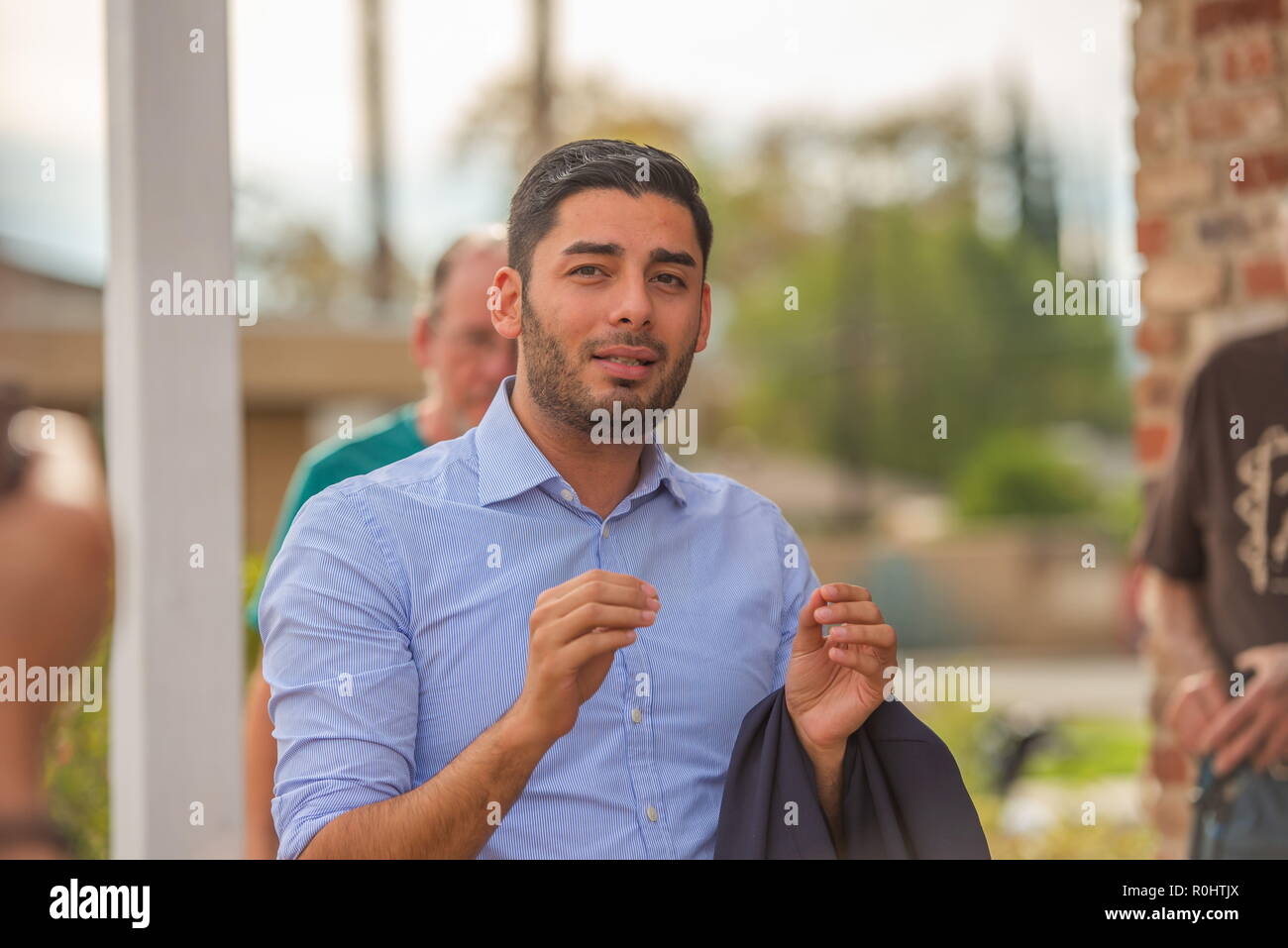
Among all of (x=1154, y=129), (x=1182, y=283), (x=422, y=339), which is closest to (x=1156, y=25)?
(x=1154, y=129)

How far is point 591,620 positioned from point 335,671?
0.32 meters

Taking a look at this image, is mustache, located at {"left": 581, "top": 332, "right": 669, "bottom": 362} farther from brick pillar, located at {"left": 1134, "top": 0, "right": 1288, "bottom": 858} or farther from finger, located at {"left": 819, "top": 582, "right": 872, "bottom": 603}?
brick pillar, located at {"left": 1134, "top": 0, "right": 1288, "bottom": 858}

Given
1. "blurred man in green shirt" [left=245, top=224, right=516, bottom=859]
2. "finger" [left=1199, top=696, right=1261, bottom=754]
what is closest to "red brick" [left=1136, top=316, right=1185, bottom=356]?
"finger" [left=1199, top=696, right=1261, bottom=754]

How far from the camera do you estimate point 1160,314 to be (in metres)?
3.36

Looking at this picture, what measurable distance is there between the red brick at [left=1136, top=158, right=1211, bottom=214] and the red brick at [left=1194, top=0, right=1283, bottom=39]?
A: 1.04 feet

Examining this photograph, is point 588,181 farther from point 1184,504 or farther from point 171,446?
point 1184,504

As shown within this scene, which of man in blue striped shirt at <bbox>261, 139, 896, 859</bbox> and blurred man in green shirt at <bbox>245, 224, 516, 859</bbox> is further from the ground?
blurred man in green shirt at <bbox>245, 224, 516, 859</bbox>

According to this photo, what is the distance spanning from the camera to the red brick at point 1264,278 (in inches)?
124

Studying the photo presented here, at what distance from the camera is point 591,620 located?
4.79 ft

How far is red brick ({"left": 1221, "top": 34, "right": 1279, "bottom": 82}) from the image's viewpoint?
10.2 ft

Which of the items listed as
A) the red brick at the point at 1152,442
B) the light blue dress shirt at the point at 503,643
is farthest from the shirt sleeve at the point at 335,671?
the red brick at the point at 1152,442

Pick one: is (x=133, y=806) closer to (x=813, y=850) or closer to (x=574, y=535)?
(x=574, y=535)
